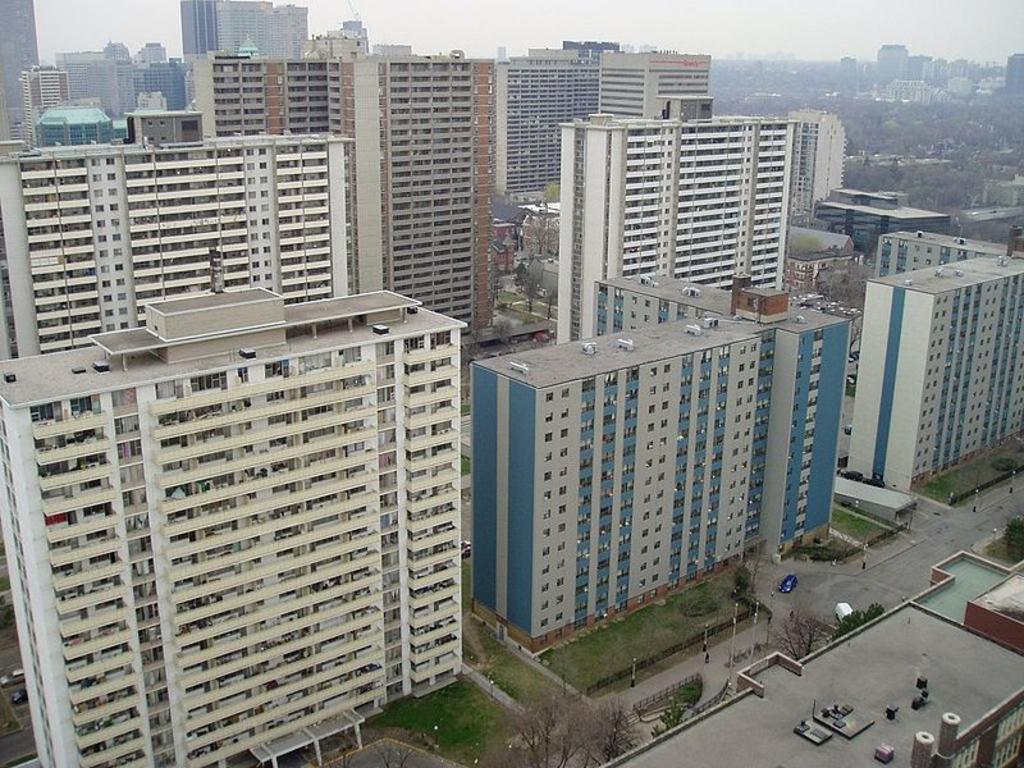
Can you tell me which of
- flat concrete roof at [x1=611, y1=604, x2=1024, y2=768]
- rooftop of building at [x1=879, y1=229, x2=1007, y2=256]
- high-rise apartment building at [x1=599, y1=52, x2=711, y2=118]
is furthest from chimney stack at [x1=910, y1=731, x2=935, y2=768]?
high-rise apartment building at [x1=599, y1=52, x2=711, y2=118]

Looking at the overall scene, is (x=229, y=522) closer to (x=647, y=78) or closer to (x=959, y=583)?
(x=959, y=583)

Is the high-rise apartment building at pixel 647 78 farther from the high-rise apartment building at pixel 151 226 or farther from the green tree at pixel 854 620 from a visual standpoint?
the green tree at pixel 854 620

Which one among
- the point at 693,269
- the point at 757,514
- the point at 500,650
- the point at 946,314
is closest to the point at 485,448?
the point at 500,650

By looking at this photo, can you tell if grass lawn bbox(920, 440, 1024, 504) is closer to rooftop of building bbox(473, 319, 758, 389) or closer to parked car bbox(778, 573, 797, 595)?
parked car bbox(778, 573, 797, 595)

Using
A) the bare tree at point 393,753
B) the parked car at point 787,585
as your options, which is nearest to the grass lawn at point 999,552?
the parked car at point 787,585

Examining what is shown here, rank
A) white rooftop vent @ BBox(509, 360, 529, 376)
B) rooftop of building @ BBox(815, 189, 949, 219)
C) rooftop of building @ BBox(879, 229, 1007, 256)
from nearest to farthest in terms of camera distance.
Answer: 1. white rooftop vent @ BBox(509, 360, 529, 376)
2. rooftop of building @ BBox(879, 229, 1007, 256)
3. rooftop of building @ BBox(815, 189, 949, 219)

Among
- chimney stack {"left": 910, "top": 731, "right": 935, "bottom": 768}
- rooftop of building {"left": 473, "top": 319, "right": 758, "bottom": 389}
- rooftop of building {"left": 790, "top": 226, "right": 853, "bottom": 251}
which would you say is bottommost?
chimney stack {"left": 910, "top": 731, "right": 935, "bottom": 768}

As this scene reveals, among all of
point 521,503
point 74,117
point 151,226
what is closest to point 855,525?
point 521,503
